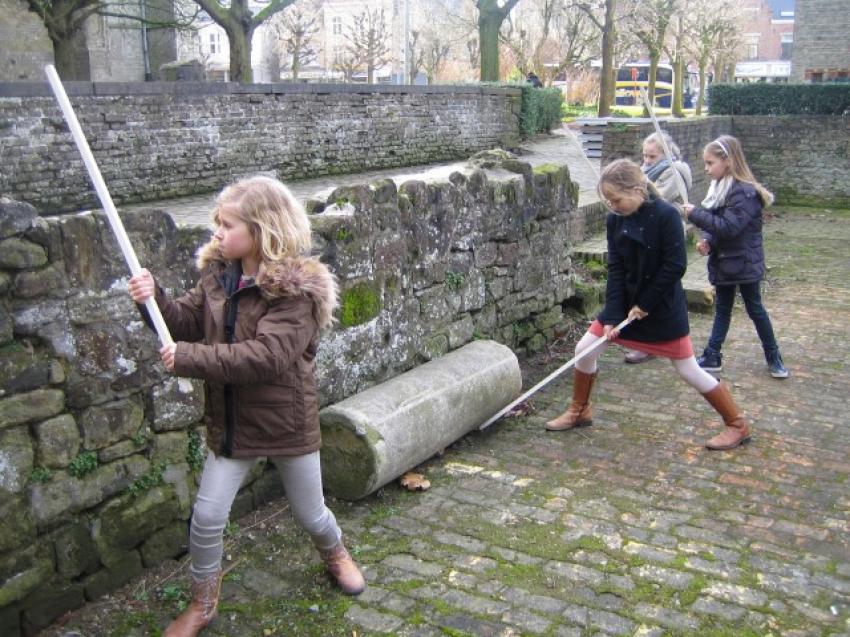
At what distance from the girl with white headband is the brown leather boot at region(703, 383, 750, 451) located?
1541mm

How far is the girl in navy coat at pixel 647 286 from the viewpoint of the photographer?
17.1 ft

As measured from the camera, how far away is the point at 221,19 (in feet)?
66.1

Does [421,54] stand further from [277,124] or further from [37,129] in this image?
[37,129]

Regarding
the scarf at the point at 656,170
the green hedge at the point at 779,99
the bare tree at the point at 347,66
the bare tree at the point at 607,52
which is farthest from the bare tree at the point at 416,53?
the scarf at the point at 656,170

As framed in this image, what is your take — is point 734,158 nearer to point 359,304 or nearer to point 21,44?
point 359,304

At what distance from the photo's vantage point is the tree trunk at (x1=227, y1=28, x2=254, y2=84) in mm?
20375

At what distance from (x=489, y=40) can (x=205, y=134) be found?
47.7 ft

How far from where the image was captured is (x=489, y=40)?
2692cm

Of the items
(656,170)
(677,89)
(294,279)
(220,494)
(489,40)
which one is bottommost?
(220,494)

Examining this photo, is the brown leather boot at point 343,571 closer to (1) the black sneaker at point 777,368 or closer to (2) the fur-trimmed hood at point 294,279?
(2) the fur-trimmed hood at point 294,279

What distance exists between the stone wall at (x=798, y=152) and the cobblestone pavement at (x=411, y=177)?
347 centimetres

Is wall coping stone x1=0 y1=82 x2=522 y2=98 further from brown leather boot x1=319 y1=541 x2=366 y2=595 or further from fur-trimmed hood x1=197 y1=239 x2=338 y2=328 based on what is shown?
brown leather boot x1=319 y1=541 x2=366 y2=595

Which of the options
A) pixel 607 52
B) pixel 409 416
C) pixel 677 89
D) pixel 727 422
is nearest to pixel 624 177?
pixel 727 422

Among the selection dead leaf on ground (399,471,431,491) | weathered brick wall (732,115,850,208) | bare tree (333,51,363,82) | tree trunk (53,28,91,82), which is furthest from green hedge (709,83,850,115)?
bare tree (333,51,363,82)
